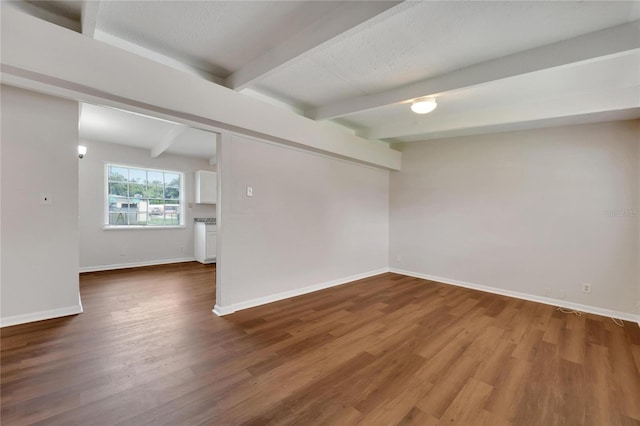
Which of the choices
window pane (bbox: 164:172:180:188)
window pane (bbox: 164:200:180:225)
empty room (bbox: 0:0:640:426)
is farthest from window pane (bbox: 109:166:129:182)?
window pane (bbox: 164:200:180:225)

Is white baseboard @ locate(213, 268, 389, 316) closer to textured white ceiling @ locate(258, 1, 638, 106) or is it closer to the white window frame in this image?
textured white ceiling @ locate(258, 1, 638, 106)

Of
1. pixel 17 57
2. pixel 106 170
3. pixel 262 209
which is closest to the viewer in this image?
pixel 17 57

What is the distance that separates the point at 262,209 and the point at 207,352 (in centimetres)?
181

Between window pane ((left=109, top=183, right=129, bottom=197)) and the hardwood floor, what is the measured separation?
298 cm

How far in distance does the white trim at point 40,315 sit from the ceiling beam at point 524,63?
418cm

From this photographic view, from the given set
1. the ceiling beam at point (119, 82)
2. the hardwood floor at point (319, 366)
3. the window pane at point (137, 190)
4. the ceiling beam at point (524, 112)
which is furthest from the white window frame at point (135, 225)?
the ceiling beam at point (524, 112)

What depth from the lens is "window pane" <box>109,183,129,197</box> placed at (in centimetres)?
571

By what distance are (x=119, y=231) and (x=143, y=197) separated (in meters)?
0.91

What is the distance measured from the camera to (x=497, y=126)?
12.8 ft

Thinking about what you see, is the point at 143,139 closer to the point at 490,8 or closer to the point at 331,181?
the point at 331,181

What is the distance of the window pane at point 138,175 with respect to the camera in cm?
598

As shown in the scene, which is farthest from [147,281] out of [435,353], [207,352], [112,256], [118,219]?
[435,353]

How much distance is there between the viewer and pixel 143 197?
6.15 metres

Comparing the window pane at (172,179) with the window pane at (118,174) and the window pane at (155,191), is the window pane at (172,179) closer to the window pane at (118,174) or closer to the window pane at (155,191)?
the window pane at (155,191)
